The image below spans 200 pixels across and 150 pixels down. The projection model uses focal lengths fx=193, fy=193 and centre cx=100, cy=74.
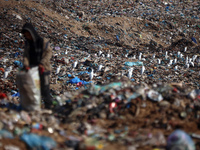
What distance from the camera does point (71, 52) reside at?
7836mm

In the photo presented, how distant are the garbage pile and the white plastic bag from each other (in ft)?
0.46

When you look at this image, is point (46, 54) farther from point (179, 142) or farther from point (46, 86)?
point (179, 142)

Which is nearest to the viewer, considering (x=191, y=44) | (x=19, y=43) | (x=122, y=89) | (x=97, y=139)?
(x=97, y=139)

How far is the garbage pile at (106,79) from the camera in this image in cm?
226

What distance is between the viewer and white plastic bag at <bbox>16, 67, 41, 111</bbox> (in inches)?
107

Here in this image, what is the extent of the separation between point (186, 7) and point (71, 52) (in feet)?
43.6

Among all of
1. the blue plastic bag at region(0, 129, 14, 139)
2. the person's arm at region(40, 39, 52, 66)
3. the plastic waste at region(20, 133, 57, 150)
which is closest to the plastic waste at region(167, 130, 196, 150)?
the plastic waste at region(20, 133, 57, 150)

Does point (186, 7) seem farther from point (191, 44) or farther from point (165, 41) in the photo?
point (191, 44)

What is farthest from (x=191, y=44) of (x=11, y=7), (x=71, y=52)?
(x=11, y=7)

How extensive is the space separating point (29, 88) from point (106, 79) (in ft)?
10.9

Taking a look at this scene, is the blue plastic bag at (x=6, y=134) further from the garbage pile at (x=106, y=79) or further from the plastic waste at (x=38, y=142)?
the plastic waste at (x=38, y=142)

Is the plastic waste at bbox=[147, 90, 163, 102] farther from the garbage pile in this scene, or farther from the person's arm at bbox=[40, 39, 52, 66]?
the person's arm at bbox=[40, 39, 52, 66]

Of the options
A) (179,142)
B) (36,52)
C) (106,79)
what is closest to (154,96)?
(179,142)

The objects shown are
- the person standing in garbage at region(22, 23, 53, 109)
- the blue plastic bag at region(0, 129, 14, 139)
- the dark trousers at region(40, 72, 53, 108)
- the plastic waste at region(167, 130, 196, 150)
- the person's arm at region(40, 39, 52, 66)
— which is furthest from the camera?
the dark trousers at region(40, 72, 53, 108)
